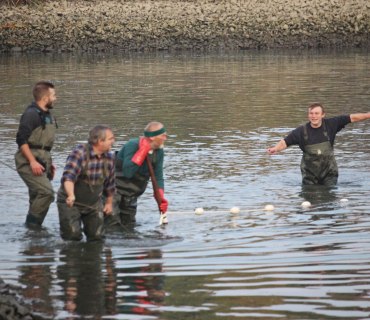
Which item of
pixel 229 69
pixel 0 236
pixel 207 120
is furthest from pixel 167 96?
pixel 0 236

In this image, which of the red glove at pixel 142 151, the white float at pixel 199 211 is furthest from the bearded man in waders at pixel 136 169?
the white float at pixel 199 211

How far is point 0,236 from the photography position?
46.6ft

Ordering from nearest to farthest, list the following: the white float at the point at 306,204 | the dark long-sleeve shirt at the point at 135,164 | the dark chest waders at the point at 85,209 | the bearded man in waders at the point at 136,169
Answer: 1. the dark chest waders at the point at 85,209
2. the bearded man in waders at the point at 136,169
3. the dark long-sleeve shirt at the point at 135,164
4. the white float at the point at 306,204

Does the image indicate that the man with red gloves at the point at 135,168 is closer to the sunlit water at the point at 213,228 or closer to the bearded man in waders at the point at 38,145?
the sunlit water at the point at 213,228

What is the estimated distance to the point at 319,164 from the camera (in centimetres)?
1778

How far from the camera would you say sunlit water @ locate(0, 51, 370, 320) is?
1042 centimetres

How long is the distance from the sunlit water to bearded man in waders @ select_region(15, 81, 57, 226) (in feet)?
1.66

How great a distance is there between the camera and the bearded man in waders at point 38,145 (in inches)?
533

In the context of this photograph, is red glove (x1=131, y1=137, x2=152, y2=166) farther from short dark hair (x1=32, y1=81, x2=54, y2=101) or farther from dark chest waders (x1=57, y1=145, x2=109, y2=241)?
short dark hair (x1=32, y1=81, x2=54, y2=101)

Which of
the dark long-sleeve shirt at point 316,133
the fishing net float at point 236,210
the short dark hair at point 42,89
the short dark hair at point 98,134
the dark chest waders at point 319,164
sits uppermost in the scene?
the short dark hair at point 42,89

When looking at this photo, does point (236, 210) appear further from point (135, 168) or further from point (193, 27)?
point (193, 27)

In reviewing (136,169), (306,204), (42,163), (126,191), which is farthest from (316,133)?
(42,163)

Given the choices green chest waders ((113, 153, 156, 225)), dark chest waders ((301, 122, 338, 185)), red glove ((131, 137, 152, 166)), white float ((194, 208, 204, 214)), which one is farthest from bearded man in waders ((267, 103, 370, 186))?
red glove ((131, 137, 152, 166))

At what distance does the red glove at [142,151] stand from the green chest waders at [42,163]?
107 cm
